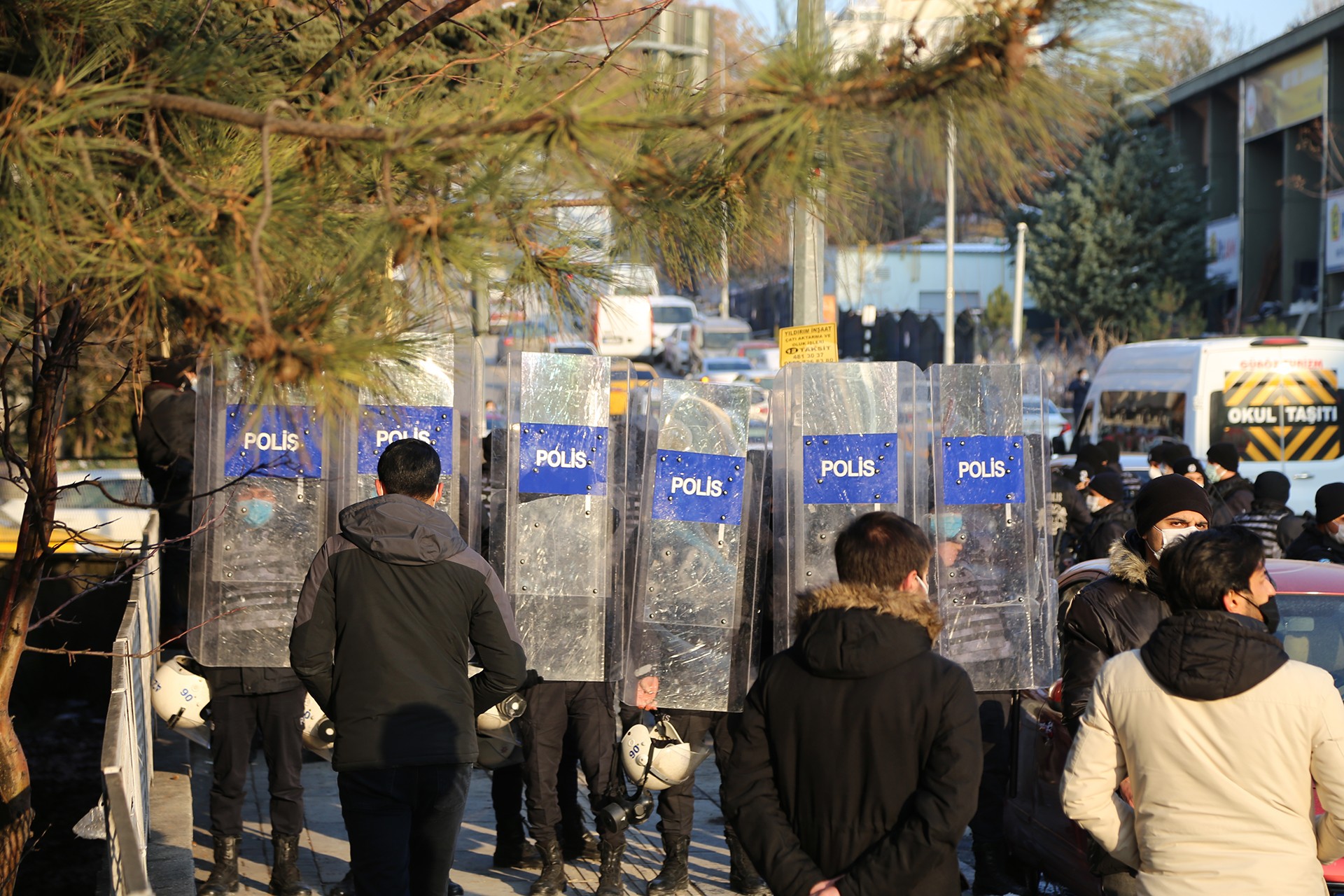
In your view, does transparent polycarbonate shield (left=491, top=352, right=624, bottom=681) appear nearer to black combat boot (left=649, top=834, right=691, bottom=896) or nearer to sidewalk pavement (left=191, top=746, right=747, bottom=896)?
black combat boot (left=649, top=834, right=691, bottom=896)

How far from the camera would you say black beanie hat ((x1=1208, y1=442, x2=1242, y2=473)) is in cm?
935

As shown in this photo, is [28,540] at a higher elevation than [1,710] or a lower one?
higher

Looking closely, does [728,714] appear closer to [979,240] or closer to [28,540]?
[28,540]

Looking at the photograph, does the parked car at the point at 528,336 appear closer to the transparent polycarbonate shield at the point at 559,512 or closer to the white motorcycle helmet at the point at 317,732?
the transparent polycarbonate shield at the point at 559,512

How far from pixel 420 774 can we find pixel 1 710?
1482 millimetres

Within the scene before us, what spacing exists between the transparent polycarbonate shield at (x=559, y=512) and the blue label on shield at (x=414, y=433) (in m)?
0.27

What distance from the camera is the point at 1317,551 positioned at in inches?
276

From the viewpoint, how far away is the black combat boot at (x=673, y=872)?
5684mm

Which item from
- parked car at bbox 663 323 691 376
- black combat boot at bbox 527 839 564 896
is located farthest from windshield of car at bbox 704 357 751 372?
black combat boot at bbox 527 839 564 896

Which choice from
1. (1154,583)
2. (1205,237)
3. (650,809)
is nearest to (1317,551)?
(1154,583)

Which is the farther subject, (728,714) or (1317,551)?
(1317,551)

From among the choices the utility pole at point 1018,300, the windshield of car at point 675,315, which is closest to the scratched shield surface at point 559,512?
the utility pole at point 1018,300

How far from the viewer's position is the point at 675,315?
154 feet

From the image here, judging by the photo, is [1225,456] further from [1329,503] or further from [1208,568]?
[1208,568]
